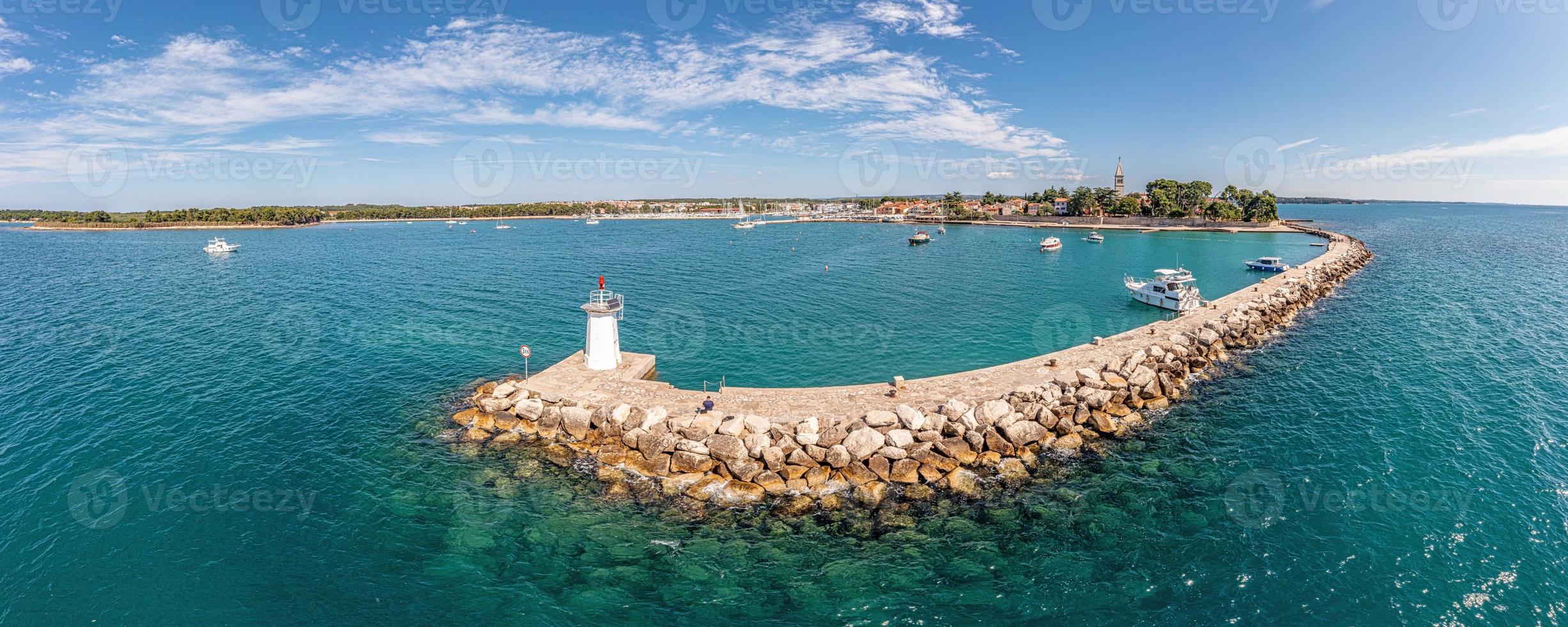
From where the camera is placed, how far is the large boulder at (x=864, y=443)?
1838cm

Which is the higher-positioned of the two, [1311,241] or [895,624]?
[1311,241]

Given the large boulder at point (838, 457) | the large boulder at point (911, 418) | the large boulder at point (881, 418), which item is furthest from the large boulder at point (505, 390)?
the large boulder at point (911, 418)

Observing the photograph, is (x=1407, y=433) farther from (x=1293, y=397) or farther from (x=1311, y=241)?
(x=1311, y=241)

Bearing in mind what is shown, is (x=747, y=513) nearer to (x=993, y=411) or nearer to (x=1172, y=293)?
(x=993, y=411)

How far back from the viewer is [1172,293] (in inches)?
1684

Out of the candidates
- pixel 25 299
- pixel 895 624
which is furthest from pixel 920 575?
pixel 25 299

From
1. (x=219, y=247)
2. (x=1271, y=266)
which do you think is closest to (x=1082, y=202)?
(x=1271, y=266)

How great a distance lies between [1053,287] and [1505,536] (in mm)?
42201

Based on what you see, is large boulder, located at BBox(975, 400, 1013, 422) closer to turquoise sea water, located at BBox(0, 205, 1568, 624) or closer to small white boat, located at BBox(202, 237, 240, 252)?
turquoise sea water, located at BBox(0, 205, 1568, 624)

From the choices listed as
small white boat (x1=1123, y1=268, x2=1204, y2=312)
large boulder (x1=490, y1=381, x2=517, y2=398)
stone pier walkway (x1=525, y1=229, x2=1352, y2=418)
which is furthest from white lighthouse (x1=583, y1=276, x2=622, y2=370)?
small white boat (x1=1123, y1=268, x2=1204, y2=312)

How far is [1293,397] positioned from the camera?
24719 millimetres

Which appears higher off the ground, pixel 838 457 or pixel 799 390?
pixel 799 390

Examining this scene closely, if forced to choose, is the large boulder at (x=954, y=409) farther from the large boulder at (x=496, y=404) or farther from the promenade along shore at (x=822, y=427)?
the large boulder at (x=496, y=404)

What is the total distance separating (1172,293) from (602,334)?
39.2m
